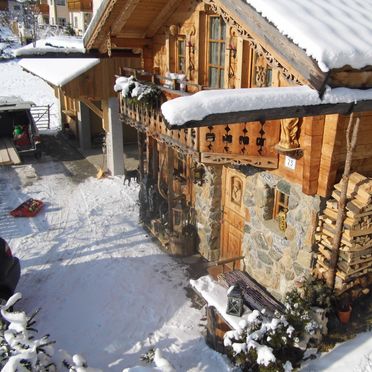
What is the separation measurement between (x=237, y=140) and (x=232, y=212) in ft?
9.04

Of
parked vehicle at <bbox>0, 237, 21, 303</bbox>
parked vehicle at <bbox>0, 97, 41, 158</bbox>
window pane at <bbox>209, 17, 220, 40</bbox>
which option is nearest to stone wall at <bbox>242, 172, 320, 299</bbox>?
window pane at <bbox>209, 17, 220, 40</bbox>

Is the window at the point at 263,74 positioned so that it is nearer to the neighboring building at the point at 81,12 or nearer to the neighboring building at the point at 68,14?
the neighboring building at the point at 68,14

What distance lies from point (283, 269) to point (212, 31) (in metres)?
5.09

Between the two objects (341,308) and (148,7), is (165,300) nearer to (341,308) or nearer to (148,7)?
(341,308)

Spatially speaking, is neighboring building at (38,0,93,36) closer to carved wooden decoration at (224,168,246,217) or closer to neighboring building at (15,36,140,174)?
neighboring building at (15,36,140,174)

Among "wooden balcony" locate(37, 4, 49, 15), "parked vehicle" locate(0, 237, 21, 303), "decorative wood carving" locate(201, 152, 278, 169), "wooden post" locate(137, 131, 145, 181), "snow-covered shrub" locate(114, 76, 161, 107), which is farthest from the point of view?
"wooden balcony" locate(37, 4, 49, 15)

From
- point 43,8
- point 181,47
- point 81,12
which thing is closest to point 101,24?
point 181,47

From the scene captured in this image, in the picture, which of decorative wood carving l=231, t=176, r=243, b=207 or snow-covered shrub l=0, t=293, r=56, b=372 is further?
decorative wood carving l=231, t=176, r=243, b=207

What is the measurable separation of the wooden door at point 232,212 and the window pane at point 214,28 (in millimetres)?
2832

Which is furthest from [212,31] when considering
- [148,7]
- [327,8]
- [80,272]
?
[80,272]

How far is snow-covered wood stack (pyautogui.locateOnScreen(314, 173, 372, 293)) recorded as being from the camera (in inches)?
262

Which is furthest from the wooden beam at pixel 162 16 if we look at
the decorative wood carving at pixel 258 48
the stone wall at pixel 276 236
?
the stone wall at pixel 276 236

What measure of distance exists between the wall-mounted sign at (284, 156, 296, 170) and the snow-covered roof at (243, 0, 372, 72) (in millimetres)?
2137

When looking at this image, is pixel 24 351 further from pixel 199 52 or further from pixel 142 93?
pixel 199 52
